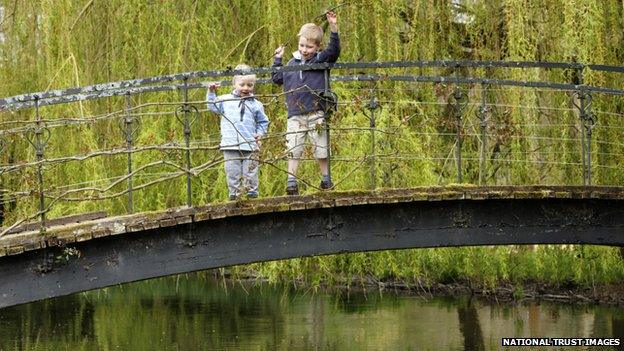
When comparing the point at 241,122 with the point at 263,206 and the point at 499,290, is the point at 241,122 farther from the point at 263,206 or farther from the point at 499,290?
the point at 499,290

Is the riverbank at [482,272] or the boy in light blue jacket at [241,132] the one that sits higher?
the boy in light blue jacket at [241,132]

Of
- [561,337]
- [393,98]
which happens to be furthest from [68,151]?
[561,337]

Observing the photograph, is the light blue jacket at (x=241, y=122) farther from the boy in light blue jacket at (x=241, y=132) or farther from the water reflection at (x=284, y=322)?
the water reflection at (x=284, y=322)

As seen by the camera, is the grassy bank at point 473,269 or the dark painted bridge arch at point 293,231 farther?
the grassy bank at point 473,269

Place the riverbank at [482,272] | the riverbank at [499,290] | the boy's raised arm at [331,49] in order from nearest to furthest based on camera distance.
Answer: the boy's raised arm at [331,49] → the riverbank at [482,272] → the riverbank at [499,290]

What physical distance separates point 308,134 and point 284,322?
5258mm

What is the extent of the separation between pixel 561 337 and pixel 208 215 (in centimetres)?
555

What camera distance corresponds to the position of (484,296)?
1672cm

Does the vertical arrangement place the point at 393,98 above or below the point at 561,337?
above

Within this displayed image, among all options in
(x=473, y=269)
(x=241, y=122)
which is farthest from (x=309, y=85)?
(x=473, y=269)

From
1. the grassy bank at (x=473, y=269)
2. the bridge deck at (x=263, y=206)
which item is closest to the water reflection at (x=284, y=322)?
the grassy bank at (x=473, y=269)

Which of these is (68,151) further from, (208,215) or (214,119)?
(208,215)

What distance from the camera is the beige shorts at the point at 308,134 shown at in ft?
32.8

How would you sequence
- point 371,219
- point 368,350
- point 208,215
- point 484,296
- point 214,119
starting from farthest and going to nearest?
point 484,296, point 214,119, point 368,350, point 371,219, point 208,215
